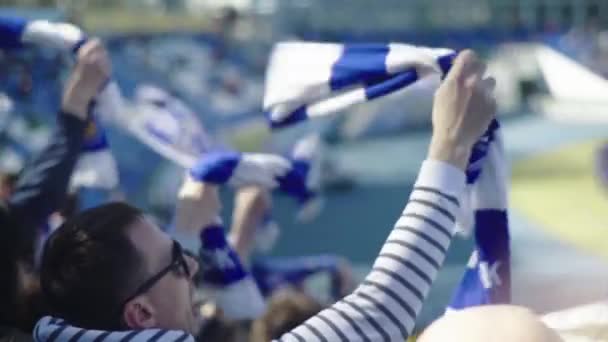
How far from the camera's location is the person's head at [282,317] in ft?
6.59

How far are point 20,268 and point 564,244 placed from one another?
488 centimetres

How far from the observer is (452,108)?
117 centimetres

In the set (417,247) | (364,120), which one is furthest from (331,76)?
(364,120)

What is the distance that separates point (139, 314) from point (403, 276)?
35cm

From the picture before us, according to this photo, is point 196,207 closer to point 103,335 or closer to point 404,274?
point 103,335

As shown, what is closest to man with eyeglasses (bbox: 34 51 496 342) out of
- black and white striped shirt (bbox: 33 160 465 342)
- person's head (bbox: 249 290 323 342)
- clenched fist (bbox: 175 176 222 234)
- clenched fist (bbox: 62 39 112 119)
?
black and white striped shirt (bbox: 33 160 465 342)

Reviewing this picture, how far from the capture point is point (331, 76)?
1.54 meters

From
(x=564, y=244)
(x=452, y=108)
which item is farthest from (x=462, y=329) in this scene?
Result: (x=564, y=244)

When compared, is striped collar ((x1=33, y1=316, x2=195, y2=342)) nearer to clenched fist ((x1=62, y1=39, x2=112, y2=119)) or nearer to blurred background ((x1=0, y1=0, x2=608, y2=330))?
blurred background ((x1=0, y1=0, x2=608, y2=330))

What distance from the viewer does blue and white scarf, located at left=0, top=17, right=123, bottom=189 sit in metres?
1.95

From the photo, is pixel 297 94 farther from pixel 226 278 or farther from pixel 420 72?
pixel 226 278

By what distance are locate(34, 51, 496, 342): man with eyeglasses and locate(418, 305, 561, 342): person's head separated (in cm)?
5

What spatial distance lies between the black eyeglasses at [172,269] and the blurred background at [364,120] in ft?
1.51

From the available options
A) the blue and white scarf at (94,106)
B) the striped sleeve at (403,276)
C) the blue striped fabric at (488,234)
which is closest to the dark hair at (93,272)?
the striped sleeve at (403,276)
